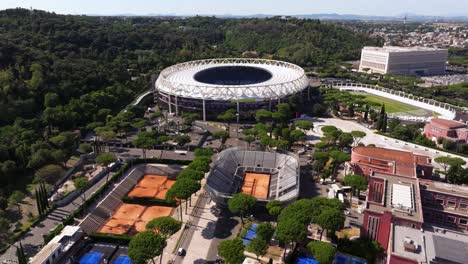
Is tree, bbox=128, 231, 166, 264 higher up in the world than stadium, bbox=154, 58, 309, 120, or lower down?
lower down

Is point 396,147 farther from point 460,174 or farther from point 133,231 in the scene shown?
point 133,231

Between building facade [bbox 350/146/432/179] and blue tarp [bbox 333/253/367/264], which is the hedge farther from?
building facade [bbox 350/146/432/179]

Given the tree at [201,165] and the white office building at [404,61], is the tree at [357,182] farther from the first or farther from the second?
the white office building at [404,61]

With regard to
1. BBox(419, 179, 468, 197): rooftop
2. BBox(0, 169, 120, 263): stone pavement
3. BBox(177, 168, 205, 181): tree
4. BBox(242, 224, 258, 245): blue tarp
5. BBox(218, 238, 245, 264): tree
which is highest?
BBox(177, 168, 205, 181): tree

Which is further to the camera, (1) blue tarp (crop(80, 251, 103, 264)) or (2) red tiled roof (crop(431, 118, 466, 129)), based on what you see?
(2) red tiled roof (crop(431, 118, 466, 129))

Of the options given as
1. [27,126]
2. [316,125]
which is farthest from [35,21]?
[316,125]

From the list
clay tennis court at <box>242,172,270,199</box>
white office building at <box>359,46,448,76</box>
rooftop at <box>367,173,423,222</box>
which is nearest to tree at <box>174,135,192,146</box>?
clay tennis court at <box>242,172,270,199</box>
